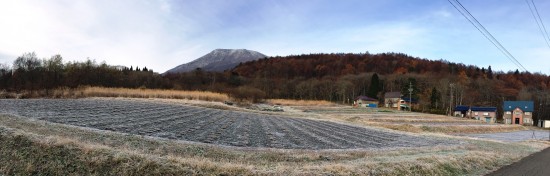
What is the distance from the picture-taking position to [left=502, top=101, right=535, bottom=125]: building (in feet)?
328

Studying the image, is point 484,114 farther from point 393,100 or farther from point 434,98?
point 393,100

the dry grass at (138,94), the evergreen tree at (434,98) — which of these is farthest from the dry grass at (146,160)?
the evergreen tree at (434,98)

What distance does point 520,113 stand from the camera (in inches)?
3954

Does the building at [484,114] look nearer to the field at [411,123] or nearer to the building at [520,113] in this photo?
the building at [520,113]

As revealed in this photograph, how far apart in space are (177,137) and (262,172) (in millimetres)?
7998

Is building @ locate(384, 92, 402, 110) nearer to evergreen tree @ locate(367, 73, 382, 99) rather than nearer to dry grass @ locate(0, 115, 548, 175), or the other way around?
evergreen tree @ locate(367, 73, 382, 99)

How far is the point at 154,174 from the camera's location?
25.4 ft

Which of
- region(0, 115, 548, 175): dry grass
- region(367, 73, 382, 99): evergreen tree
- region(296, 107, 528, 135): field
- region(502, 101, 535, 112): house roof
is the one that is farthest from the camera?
region(367, 73, 382, 99): evergreen tree

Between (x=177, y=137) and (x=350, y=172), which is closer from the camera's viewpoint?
(x=350, y=172)

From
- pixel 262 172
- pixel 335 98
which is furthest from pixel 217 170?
pixel 335 98

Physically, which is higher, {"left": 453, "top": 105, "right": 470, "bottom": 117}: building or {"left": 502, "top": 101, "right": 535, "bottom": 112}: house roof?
{"left": 502, "top": 101, "right": 535, "bottom": 112}: house roof

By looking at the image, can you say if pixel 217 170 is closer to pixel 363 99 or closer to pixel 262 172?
pixel 262 172

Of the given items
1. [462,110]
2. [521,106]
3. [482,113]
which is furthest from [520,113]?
[462,110]

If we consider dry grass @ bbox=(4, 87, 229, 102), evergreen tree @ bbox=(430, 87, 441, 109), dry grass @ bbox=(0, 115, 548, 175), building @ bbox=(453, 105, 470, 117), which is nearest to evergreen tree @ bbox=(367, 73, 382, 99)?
evergreen tree @ bbox=(430, 87, 441, 109)
